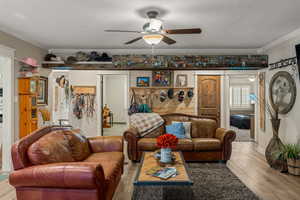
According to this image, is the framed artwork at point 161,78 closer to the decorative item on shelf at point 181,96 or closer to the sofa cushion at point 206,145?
the decorative item on shelf at point 181,96

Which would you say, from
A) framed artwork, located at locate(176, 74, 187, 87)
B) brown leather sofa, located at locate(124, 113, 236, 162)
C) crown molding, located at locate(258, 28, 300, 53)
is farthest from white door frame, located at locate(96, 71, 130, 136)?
crown molding, located at locate(258, 28, 300, 53)

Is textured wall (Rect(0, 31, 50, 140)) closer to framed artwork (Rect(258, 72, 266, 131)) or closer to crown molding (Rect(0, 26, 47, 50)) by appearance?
crown molding (Rect(0, 26, 47, 50))

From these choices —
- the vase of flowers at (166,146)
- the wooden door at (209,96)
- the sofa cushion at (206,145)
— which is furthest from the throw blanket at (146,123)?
the vase of flowers at (166,146)

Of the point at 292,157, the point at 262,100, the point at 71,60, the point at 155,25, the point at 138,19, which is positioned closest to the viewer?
the point at 155,25

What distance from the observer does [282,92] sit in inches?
168

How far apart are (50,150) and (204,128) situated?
336 centimetres

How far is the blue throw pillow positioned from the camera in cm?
461

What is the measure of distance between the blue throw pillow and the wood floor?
1057 millimetres

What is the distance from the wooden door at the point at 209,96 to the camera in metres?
6.23

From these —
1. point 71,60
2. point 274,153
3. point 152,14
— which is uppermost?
point 152,14

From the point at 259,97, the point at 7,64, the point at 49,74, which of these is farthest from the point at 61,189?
the point at 259,97

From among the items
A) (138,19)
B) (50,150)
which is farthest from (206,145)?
(50,150)

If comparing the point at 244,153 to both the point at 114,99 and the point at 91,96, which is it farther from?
the point at 114,99

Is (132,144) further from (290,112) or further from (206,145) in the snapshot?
(290,112)
